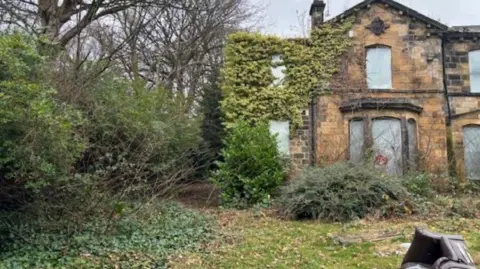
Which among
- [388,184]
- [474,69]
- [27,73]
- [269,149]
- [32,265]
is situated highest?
[474,69]

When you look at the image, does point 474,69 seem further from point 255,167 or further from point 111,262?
point 111,262

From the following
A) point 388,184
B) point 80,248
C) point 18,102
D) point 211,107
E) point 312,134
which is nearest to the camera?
point 18,102

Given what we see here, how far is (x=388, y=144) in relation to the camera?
51.7 feet

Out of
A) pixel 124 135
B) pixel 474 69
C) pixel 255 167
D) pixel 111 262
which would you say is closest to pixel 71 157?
pixel 111 262

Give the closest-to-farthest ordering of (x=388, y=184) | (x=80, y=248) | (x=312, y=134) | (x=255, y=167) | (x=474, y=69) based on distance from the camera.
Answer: (x=80, y=248) < (x=388, y=184) < (x=255, y=167) < (x=312, y=134) < (x=474, y=69)

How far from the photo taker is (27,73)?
745cm

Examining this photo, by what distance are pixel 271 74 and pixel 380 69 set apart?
12.4ft

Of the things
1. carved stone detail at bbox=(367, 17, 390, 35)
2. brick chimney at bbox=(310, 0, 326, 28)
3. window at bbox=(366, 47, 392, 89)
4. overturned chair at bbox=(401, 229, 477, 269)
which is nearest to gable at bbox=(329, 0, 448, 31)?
brick chimney at bbox=(310, 0, 326, 28)

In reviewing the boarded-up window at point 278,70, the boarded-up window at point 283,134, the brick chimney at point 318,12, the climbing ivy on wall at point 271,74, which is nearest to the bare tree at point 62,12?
the climbing ivy on wall at point 271,74

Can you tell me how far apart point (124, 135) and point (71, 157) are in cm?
381

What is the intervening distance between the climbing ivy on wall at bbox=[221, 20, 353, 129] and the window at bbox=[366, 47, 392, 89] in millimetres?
1051

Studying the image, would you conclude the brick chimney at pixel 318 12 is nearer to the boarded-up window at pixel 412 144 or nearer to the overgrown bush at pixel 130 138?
the boarded-up window at pixel 412 144

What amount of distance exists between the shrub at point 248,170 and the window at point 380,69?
4694mm

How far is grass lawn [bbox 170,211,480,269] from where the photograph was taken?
6.88 meters
